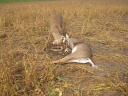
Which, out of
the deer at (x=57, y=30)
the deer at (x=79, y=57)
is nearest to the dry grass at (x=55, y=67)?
the deer at (x=79, y=57)

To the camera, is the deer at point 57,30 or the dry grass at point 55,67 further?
the deer at point 57,30

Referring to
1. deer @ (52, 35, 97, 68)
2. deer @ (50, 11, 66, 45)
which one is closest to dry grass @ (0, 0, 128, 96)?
deer @ (52, 35, 97, 68)

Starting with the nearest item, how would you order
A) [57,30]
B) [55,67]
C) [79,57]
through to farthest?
[55,67]
[79,57]
[57,30]

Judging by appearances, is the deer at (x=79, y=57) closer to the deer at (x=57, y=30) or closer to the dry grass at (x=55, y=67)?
the dry grass at (x=55, y=67)

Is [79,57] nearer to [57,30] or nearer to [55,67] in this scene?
[55,67]

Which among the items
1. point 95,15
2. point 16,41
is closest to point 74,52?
point 16,41

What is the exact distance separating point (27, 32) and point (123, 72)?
3.39 meters

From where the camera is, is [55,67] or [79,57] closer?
[55,67]

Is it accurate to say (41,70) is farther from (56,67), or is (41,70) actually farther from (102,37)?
(102,37)

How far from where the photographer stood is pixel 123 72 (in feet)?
15.8

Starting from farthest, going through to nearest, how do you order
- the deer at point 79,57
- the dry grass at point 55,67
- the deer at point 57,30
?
the deer at point 57,30 → the deer at point 79,57 → the dry grass at point 55,67

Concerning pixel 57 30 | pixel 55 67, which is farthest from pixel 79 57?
pixel 57 30

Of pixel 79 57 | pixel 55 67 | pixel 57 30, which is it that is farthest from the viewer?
pixel 57 30

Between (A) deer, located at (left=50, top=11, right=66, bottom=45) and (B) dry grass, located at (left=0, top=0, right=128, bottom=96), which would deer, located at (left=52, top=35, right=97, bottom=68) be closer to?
(B) dry grass, located at (left=0, top=0, right=128, bottom=96)
